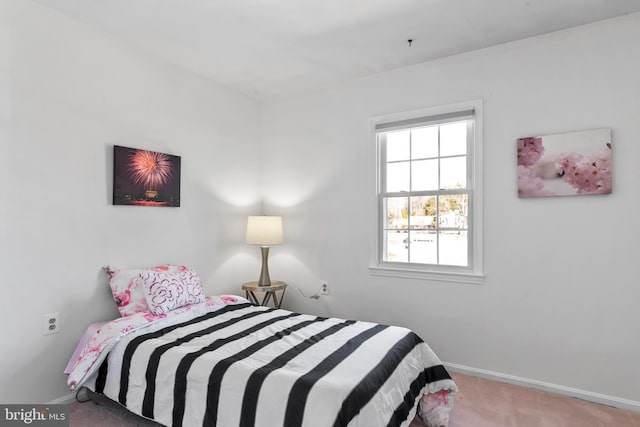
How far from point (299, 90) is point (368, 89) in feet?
2.47

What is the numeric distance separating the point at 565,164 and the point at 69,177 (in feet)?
11.3

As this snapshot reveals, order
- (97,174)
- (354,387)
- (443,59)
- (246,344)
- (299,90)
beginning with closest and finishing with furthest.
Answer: (354,387) < (246,344) < (97,174) < (443,59) < (299,90)

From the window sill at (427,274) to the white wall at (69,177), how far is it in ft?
5.53

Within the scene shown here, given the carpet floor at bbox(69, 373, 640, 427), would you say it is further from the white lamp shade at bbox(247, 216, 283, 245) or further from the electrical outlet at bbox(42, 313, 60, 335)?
the white lamp shade at bbox(247, 216, 283, 245)

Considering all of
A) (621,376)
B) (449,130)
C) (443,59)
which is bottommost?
(621,376)

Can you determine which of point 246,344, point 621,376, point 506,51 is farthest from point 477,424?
point 506,51

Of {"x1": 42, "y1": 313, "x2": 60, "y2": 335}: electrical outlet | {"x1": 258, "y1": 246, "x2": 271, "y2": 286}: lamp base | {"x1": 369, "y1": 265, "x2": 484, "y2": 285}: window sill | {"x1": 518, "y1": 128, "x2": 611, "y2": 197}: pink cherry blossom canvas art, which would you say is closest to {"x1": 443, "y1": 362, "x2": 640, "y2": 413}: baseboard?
{"x1": 369, "y1": 265, "x2": 484, "y2": 285}: window sill

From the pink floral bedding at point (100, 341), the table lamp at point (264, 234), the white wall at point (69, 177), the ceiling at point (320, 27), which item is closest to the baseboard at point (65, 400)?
the white wall at point (69, 177)

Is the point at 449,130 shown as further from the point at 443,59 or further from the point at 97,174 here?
the point at 97,174

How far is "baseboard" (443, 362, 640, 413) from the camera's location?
2416 millimetres

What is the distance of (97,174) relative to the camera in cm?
262

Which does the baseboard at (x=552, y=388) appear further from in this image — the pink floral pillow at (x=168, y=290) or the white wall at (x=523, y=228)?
the pink floral pillow at (x=168, y=290)

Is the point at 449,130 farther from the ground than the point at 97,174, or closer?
farther from the ground

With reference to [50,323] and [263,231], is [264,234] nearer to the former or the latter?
Answer: [263,231]
